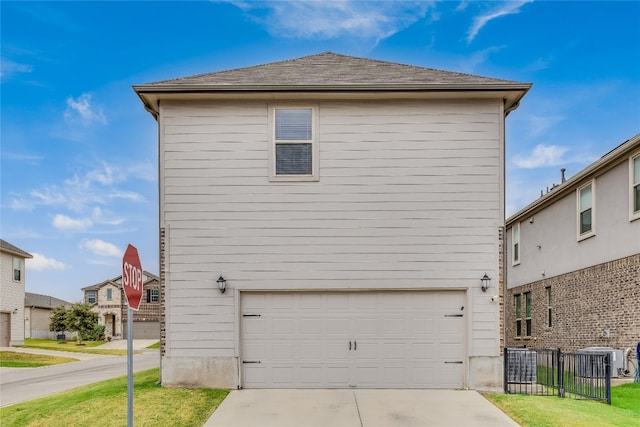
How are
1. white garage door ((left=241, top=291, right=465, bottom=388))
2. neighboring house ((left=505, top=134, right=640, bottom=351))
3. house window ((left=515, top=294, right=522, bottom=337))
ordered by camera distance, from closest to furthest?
white garage door ((left=241, top=291, right=465, bottom=388)), neighboring house ((left=505, top=134, right=640, bottom=351)), house window ((left=515, top=294, right=522, bottom=337))

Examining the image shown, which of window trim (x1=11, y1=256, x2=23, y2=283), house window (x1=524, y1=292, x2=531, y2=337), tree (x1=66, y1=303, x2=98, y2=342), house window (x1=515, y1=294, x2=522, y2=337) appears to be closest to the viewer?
house window (x1=524, y1=292, x2=531, y2=337)

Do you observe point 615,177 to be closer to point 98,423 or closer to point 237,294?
point 237,294

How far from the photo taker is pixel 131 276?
4660 millimetres

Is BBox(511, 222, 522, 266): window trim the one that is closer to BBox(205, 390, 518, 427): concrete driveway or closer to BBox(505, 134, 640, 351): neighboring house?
BBox(505, 134, 640, 351): neighboring house

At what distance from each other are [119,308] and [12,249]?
49.7ft

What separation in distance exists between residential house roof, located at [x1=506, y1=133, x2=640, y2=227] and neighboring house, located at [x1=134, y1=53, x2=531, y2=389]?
3.95 metres

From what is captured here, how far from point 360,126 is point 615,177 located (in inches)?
296

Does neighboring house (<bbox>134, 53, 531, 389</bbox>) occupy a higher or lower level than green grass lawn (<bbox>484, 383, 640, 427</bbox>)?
higher

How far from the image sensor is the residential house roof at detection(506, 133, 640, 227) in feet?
37.5

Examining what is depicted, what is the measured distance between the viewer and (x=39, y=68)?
18547mm

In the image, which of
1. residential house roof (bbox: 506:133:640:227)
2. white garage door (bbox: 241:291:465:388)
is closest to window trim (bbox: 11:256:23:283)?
white garage door (bbox: 241:291:465:388)

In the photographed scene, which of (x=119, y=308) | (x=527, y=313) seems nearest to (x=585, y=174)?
(x=527, y=313)

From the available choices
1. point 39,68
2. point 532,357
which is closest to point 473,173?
point 532,357

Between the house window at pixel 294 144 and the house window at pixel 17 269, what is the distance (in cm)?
2646
